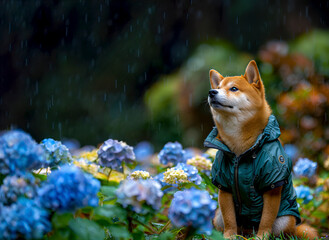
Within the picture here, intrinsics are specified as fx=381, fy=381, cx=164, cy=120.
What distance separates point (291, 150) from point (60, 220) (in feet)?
10.0

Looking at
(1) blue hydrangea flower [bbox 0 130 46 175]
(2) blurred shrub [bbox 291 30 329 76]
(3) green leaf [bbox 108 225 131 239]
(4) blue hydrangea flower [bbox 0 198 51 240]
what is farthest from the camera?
(2) blurred shrub [bbox 291 30 329 76]

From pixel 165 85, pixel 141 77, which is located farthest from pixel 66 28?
pixel 165 85

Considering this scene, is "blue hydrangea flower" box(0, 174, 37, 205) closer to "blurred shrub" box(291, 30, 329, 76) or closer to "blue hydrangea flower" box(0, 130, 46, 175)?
"blue hydrangea flower" box(0, 130, 46, 175)

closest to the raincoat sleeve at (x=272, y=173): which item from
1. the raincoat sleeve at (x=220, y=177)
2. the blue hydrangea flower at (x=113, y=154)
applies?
the raincoat sleeve at (x=220, y=177)

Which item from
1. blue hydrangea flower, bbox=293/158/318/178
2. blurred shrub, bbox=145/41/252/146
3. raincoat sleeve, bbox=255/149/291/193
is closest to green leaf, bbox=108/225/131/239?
raincoat sleeve, bbox=255/149/291/193

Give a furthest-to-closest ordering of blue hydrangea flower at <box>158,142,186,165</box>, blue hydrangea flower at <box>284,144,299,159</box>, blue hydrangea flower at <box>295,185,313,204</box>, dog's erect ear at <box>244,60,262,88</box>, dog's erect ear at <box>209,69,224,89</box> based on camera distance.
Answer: blue hydrangea flower at <box>284,144,299,159</box>, blue hydrangea flower at <box>158,142,186,165</box>, blue hydrangea flower at <box>295,185,313,204</box>, dog's erect ear at <box>209,69,224,89</box>, dog's erect ear at <box>244,60,262,88</box>

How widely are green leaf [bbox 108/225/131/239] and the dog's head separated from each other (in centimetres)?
94

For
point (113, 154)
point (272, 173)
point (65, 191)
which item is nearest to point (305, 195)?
point (272, 173)

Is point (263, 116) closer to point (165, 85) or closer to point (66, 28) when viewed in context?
point (165, 85)

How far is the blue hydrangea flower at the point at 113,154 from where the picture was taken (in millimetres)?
2596

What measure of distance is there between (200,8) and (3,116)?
4575mm

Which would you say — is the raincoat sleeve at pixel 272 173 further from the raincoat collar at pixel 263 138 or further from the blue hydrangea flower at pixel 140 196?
the blue hydrangea flower at pixel 140 196

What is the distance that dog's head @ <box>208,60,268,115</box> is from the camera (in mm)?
2236

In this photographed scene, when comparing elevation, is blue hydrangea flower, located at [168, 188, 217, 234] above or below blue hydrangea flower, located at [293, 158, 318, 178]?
above
